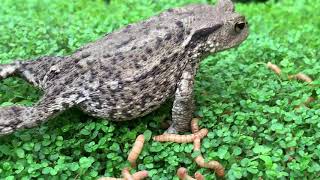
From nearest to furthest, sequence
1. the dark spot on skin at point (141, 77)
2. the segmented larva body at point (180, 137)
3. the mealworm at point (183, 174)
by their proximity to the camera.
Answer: the mealworm at point (183, 174)
the segmented larva body at point (180, 137)
the dark spot on skin at point (141, 77)

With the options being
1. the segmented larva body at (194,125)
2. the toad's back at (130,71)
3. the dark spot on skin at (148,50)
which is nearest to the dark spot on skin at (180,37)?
the toad's back at (130,71)

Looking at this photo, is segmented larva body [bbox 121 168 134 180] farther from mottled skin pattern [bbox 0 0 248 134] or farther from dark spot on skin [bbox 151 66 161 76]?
dark spot on skin [bbox 151 66 161 76]

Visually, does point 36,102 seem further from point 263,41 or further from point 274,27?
point 274,27

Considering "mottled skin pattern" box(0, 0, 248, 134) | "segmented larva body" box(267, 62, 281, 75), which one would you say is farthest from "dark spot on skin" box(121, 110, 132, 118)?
"segmented larva body" box(267, 62, 281, 75)

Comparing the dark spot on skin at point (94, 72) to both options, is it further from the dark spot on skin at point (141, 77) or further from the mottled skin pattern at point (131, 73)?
the dark spot on skin at point (141, 77)

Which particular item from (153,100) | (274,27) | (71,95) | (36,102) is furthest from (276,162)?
(274,27)

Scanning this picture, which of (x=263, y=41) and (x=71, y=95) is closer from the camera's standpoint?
(x=71, y=95)
